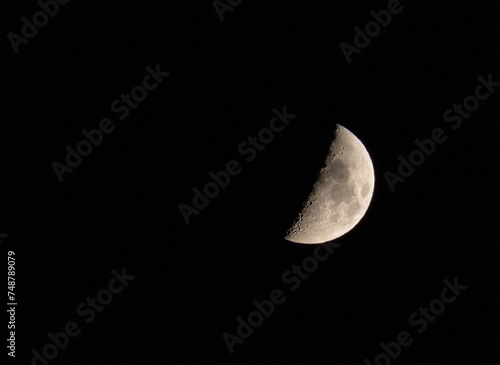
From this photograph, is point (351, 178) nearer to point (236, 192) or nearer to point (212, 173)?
point (236, 192)

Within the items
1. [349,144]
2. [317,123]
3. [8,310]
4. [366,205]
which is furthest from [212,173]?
[8,310]

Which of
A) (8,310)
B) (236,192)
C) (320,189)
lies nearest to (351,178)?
(320,189)

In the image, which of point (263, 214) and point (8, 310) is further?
point (8, 310)

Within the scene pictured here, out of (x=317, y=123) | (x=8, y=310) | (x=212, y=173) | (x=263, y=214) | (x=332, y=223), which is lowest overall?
Answer: (x=8, y=310)

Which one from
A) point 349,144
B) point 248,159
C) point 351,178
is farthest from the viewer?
point 349,144

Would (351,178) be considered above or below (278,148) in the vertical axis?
below

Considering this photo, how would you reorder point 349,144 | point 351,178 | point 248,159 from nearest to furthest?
point 248,159 < point 351,178 < point 349,144
